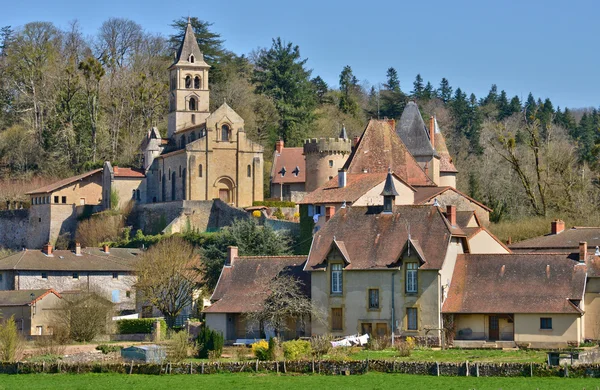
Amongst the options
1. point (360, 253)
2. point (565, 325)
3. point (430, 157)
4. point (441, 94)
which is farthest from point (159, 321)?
point (441, 94)

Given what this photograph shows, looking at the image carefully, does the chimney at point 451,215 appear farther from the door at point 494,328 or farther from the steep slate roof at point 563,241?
the door at point 494,328

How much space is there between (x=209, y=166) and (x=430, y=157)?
1556cm

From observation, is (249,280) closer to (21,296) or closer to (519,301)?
(519,301)

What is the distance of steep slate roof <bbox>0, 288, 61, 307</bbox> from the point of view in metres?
58.6

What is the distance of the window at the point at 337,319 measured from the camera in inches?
1927

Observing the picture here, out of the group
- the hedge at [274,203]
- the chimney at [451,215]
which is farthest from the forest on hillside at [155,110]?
the chimney at [451,215]

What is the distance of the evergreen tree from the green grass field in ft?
198

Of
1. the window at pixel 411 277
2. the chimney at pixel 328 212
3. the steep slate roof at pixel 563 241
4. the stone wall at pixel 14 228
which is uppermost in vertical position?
the stone wall at pixel 14 228

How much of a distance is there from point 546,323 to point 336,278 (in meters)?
8.40

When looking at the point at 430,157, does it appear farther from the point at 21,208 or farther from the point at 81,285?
the point at 21,208

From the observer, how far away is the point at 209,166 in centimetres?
8081

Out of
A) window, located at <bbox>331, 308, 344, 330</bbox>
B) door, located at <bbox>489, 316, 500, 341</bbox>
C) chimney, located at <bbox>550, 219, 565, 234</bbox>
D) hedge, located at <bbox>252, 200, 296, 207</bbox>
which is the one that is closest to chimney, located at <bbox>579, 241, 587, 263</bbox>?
door, located at <bbox>489, 316, 500, 341</bbox>

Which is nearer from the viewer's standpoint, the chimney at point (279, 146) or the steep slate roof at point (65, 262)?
the steep slate roof at point (65, 262)

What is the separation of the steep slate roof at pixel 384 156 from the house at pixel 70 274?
512 inches
